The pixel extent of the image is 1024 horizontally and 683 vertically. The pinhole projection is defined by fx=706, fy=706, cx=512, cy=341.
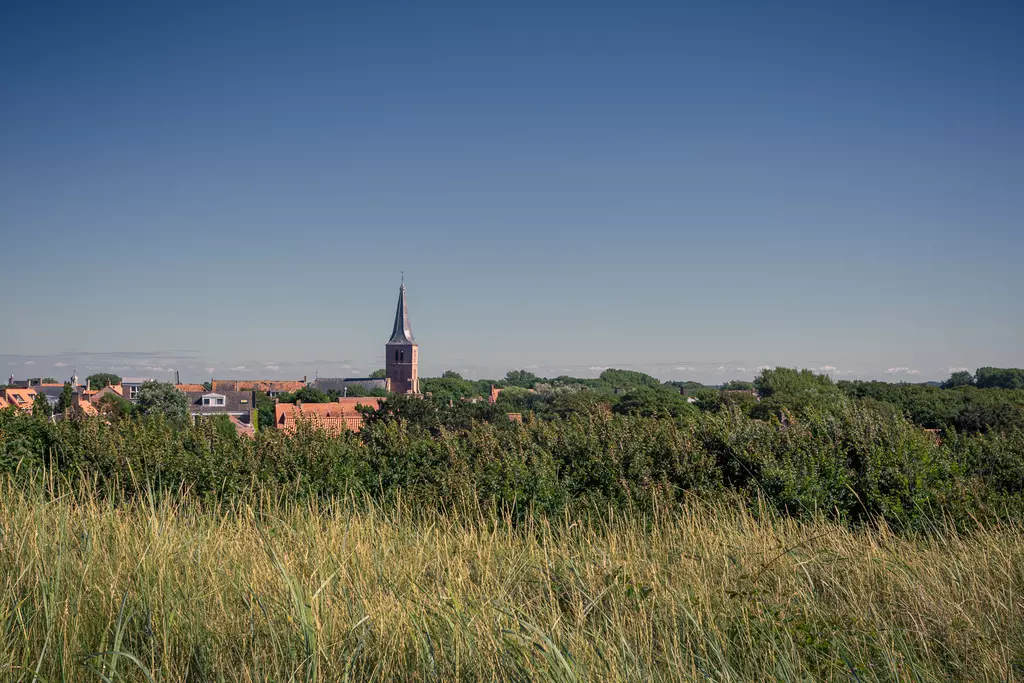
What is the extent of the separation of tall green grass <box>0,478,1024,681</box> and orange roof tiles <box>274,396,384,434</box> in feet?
26.2

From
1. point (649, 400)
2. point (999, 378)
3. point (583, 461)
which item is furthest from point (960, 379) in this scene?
point (583, 461)

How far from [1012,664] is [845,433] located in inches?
341

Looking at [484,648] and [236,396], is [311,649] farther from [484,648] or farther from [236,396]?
[236,396]

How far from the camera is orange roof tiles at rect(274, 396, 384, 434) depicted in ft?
40.5

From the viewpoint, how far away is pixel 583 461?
10.0 meters

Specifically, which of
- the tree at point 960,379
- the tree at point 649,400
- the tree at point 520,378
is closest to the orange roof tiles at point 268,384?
the tree at point 520,378

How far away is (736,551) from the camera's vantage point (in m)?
4.43

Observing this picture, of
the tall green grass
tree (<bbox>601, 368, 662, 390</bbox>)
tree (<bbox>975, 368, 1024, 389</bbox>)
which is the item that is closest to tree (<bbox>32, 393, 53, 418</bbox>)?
the tall green grass

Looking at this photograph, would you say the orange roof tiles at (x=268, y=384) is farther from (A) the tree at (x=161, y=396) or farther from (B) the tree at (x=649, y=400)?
(B) the tree at (x=649, y=400)

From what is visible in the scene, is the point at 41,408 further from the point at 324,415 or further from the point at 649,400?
the point at 324,415

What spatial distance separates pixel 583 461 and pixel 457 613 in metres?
7.50

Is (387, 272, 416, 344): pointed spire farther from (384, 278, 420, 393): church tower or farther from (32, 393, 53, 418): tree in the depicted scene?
(32, 393, 53, 418): tree

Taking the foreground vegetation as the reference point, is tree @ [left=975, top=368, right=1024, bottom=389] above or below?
below

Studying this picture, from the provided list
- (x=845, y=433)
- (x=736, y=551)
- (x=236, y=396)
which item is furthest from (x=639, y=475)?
(x=236, y=396)
